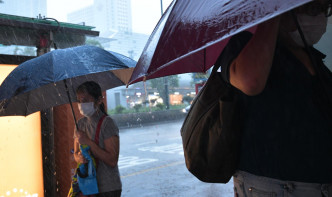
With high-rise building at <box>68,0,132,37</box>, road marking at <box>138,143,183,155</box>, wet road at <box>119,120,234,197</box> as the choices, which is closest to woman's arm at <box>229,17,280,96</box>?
wet road at <box>119,120,234,197</box>

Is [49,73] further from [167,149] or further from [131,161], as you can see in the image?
[167,149]

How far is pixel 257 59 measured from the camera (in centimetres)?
121

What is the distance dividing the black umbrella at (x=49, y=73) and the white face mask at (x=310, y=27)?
168cm

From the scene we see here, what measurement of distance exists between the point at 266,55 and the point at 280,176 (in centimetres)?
49

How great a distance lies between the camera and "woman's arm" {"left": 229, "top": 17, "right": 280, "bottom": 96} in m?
1.21

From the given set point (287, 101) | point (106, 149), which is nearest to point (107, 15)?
point (106, 149)

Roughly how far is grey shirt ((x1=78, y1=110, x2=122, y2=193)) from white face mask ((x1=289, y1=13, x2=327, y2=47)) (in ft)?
5.79

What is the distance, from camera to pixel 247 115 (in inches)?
55.2

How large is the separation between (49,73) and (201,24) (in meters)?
1.73

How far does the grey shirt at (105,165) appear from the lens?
8.71ft

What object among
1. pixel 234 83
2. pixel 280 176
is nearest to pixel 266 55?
pixel 234 83

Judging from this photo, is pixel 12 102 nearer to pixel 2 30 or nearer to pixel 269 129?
pixel 2 30

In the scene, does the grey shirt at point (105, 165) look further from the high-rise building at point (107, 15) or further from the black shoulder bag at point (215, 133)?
the high-rise building at point (107, 15)

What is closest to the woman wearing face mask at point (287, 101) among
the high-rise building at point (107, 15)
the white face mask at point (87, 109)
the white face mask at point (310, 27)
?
the white face mask at point (310, 27)
